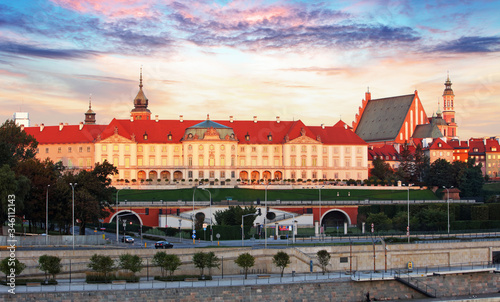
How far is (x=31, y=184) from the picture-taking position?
257 ft

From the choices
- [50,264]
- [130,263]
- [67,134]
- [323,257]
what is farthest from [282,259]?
[67,134]

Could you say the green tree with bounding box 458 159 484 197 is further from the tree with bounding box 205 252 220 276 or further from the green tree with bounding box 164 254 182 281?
the green tree with bounding box 164 254 182 281

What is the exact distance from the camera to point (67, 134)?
14688cm

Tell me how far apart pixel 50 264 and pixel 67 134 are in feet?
305

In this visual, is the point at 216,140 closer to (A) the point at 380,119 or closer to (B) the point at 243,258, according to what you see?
(A) the point at 380,119

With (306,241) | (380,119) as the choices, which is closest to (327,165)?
(380,119)

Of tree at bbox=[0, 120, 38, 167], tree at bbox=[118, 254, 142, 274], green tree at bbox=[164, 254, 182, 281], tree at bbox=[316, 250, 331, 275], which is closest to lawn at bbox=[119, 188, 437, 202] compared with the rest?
tree at bbox=[0, 120, 38, 167]

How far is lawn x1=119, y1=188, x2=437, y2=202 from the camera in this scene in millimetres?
116000

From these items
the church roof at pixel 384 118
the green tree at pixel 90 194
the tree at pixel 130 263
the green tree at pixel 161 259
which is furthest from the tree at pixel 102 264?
the church roof at pixel 384 118

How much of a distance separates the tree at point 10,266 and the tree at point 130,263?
7.07m

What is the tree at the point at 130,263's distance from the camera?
58.5 metres

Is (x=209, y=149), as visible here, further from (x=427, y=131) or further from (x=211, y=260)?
(x=211, y=260)

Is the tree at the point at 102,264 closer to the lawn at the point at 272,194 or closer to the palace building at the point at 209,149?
the lawn at the point at 272,194

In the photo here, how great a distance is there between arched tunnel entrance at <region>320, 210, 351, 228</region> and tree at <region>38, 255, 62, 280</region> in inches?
2218
